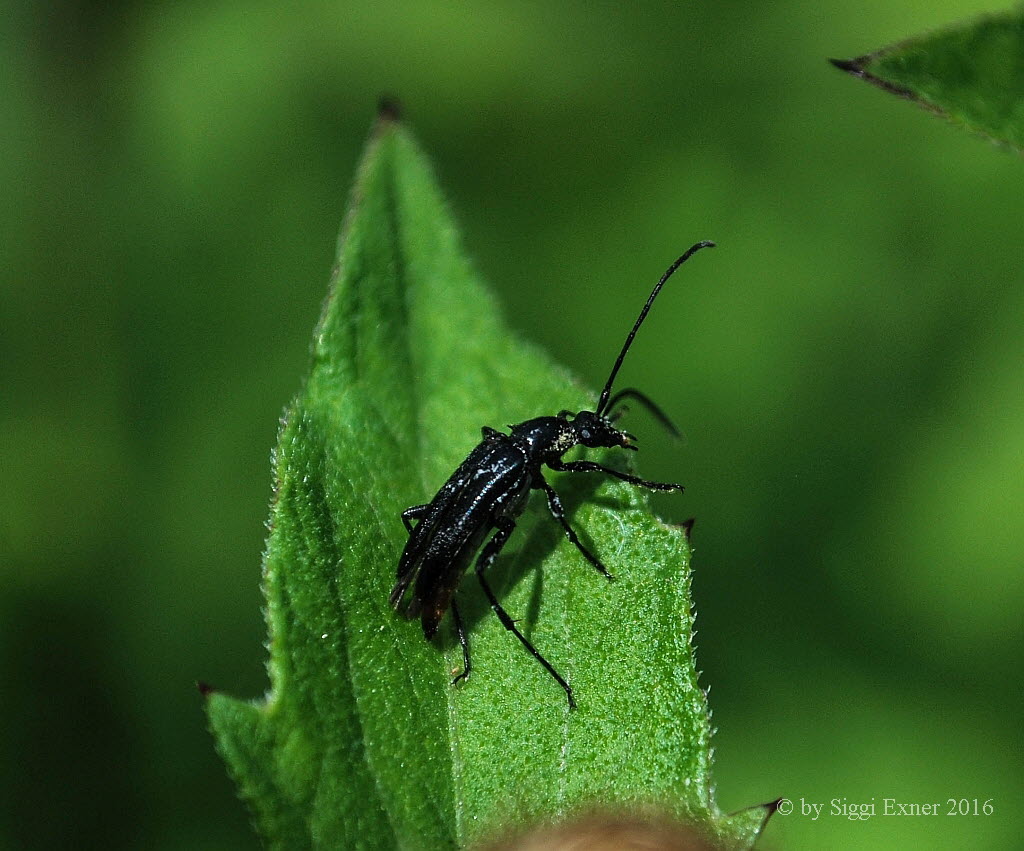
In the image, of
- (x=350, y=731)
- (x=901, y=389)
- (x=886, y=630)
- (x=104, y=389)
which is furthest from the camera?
(x=104, y=389)

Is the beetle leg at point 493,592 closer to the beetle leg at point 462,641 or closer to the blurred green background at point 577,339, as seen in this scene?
the beetle leg at point 462,641

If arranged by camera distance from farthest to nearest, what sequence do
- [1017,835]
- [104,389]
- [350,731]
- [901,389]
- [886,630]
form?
[104,389] < [901,389] < [886,630] < [1017,835] < [350,731]

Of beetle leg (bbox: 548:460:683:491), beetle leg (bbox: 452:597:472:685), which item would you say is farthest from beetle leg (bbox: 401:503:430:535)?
beetle leg (bbox: 548:460:683:491)

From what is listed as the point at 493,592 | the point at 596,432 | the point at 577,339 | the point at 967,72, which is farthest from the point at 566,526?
the point at 577,339

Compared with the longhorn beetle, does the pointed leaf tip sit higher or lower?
higher

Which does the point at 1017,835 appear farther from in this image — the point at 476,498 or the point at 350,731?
the point at 350,731

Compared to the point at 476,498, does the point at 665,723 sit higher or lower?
lower

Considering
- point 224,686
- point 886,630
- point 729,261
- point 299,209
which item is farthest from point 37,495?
point 886,630

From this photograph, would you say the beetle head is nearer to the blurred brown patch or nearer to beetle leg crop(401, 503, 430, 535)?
beetle leg crop(401, 503, 430, 535)
